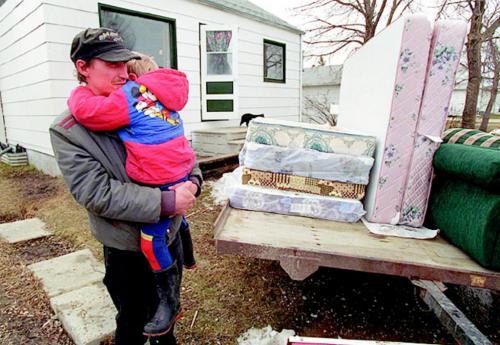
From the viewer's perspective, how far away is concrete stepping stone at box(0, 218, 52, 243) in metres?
3.05

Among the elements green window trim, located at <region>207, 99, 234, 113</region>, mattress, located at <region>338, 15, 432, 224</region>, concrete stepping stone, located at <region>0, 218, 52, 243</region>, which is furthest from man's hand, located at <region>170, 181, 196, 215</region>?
green window trim, located at <region>207, 99, 234, 113</region>

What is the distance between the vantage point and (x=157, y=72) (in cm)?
137

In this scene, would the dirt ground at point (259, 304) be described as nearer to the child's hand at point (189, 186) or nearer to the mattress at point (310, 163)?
the mattress at point (310, 163)

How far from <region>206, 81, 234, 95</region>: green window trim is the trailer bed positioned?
470cm

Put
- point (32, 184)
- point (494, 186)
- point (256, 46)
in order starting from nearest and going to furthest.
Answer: point (494, 186) < point (32, 184) < point (256, 46)

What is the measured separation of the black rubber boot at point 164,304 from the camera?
1.38 meters

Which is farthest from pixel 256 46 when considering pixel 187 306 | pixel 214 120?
pixel 187 306

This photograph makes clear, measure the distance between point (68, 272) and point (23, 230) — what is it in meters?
1.17

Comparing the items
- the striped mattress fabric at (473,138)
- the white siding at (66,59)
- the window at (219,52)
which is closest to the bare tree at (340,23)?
the white siding at (66,59)

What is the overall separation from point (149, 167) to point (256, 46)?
6.60 m

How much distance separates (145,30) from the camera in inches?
236

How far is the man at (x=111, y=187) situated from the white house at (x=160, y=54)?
380 centimetres

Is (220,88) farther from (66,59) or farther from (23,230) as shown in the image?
(23,230)

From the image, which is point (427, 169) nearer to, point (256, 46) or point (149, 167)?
point (149, 167)
